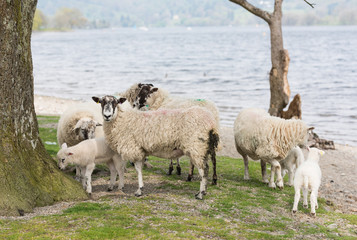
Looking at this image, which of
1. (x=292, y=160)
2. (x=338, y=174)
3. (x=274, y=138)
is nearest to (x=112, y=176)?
(x=274, y=138)

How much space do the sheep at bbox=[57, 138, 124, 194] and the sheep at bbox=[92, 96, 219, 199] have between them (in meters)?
0.25

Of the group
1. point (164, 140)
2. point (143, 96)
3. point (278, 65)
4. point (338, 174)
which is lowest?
point (338, 174)

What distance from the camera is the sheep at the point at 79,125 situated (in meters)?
9.58

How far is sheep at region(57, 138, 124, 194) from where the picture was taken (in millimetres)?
8453

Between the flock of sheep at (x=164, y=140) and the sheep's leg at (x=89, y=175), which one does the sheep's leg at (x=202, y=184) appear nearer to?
the flock of sheep at (x=164, y=140)

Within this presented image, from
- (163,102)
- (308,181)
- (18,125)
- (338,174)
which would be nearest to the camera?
(18,125)

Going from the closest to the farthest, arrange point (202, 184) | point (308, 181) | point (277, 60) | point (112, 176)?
point (308, 181) < point (202, 184) < point (112, 176) < point (277, 60)

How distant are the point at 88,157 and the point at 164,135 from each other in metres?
1.51

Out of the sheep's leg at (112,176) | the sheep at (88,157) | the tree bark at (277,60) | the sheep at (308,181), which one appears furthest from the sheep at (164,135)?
the tree bark at (277,60)

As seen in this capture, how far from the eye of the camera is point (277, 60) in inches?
619

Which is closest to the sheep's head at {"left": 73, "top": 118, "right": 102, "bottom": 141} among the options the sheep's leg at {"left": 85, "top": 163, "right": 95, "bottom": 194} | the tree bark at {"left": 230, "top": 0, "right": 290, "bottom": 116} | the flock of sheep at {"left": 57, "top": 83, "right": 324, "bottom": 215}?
the flock of sheep at {"left": 57, "top": 83, "right": 324, "bottom": 215}

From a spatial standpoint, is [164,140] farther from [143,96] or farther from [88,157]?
[143,96]

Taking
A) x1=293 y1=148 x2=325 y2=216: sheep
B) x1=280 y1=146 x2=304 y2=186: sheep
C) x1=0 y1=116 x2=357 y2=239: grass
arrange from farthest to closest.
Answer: x1=280 y1=146 x2=304 y2=186: sheep → x1=293 y1=148 x2=325 y2=216: sheep → x1=0 y1=116 x2=357 y2=239: grass

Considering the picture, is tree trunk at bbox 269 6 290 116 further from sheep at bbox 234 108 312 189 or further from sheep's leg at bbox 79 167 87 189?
sheep's leg at bbox 79 167 87 189
